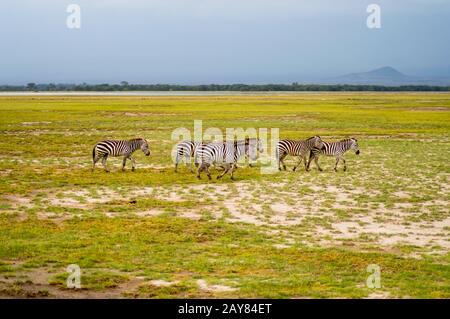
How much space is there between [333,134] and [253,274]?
84.0 ft

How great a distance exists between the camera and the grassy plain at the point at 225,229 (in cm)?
838

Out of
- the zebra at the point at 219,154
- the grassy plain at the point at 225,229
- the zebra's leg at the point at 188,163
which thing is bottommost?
the grassy plain at the point at 225,229

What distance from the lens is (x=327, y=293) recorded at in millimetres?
7871

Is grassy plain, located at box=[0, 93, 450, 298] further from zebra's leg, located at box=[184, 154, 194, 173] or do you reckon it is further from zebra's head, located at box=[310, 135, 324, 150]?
zebra's head, located at box=[310, 135, 324, 150]

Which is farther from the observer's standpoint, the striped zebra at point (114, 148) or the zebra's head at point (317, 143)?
the zebra's head at point (317, 143)

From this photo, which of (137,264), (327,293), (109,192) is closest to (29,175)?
(109,192)

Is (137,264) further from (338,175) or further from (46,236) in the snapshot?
(338,175)

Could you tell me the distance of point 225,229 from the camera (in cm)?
1181

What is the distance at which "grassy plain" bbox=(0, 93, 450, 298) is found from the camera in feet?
27.5

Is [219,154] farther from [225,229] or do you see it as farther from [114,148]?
[225,229]

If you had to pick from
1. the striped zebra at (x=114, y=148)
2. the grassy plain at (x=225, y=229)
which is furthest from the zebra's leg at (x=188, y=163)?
the striped zebra at (x=114, y=148)

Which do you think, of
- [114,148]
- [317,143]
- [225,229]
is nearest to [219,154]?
[317,143]

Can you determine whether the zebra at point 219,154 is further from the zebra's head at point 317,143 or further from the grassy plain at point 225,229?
the zebra's head at point 317,143
